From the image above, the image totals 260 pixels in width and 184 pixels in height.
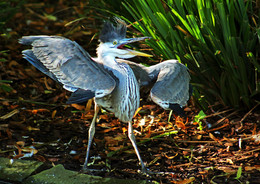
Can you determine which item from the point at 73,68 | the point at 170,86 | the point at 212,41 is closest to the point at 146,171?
the point at 170,86

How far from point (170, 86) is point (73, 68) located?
2.79ft

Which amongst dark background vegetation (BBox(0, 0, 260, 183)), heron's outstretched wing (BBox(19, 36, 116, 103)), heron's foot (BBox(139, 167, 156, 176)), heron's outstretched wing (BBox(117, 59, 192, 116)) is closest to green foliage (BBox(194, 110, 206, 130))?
dark background vegetation (BBox(0, 0, 260, 183))

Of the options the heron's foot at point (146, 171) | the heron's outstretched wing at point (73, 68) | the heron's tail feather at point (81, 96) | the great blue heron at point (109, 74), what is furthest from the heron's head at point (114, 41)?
the heron's foot at point (146, 171)

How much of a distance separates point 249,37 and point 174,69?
845mm

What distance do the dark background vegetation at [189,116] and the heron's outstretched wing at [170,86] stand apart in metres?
0.30

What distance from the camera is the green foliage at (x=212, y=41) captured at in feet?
12.9

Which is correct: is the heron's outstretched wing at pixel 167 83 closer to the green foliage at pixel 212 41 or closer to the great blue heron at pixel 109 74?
the great blue heron at pixel 109 74

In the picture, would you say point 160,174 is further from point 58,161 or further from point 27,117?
point 27,117

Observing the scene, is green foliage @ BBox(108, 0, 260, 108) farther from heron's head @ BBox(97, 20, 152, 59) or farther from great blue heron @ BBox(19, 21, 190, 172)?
heron's head @ BBox(97, 20, 152, 59)

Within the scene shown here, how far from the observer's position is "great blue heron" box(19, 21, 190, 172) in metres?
3.51

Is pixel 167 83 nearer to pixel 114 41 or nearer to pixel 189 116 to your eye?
pixel 114 41

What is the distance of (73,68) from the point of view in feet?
11.8

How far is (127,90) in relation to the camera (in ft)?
12.0

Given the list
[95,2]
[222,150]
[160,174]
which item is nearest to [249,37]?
[222,150]
